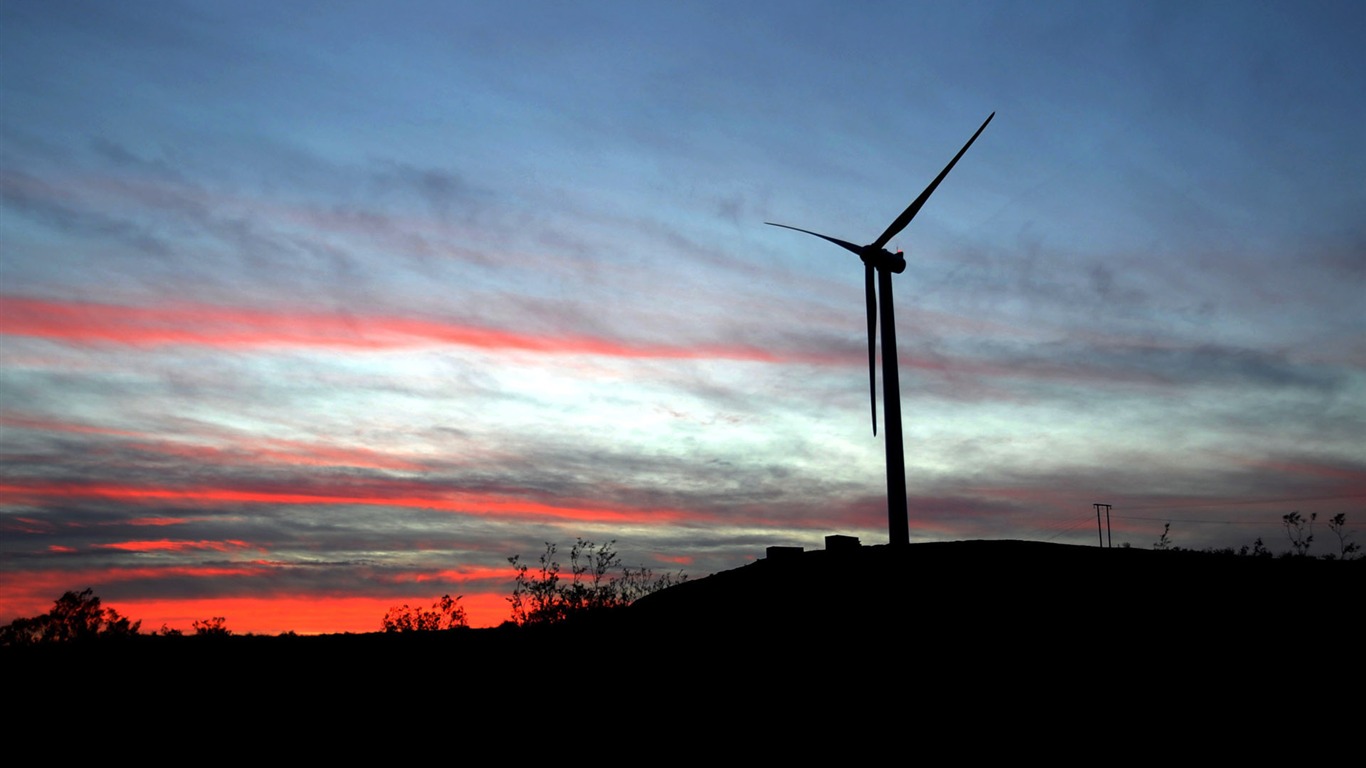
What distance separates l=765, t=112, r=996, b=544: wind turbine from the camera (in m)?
41.1

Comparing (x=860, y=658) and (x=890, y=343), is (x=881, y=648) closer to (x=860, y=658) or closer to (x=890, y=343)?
(x=860, y=658)

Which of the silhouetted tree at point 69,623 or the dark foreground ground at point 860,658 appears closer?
the dark foreground ground at point 860,658

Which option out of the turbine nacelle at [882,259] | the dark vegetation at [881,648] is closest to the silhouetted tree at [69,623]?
the dark vegetation at [881,648]

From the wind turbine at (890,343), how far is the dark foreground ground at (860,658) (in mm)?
7073

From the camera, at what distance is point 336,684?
84.9ft

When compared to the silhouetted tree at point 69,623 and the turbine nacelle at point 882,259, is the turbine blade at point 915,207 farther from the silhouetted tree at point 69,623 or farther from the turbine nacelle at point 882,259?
the silhouetted tree at point 69,623

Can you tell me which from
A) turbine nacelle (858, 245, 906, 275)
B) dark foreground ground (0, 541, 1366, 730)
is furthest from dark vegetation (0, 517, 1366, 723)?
turbine nacelle (858, 245, 906, 275)

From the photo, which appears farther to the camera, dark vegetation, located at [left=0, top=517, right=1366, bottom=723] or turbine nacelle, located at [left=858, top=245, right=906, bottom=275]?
turbine nacelle, located at [left=858, top=245, right=906, bottom=275]

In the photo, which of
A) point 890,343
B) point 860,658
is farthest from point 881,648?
point 890,343

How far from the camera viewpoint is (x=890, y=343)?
44875 mm

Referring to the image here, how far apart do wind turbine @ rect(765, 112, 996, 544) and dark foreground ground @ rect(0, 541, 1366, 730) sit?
23.2ft

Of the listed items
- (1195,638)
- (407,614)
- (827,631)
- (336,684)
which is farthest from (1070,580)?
(407,614)

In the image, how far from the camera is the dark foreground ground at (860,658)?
22656 millimetres

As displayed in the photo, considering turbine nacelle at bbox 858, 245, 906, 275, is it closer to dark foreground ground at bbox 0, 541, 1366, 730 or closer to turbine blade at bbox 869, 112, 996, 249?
turbine blade at bbox 869, 112, 996, 249
